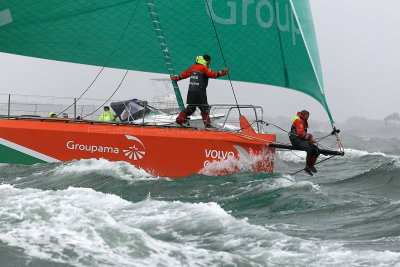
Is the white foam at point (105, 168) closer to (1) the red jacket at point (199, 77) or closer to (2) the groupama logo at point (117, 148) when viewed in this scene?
(2) the groupama logo at point (117, 148)

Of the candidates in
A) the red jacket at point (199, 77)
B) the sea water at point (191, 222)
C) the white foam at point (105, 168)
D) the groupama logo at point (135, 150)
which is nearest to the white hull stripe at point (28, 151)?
the white foam at point (105, 168)

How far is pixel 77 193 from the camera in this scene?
6.15m

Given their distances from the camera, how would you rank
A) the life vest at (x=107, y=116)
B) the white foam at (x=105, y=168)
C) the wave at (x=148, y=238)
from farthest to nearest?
1. the life vest at (x=107, y=116)
2. the white foam at (x=105, y=168)
3. the wave at (x=148, y=238)

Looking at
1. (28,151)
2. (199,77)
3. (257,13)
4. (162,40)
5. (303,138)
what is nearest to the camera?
(303,138)

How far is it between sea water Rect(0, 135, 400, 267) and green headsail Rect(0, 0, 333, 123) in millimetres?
2163

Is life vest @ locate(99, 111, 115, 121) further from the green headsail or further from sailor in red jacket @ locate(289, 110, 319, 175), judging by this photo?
sailor in red jacket @ locate(289, 110, 319, 175)

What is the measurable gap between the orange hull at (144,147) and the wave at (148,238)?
2.14m

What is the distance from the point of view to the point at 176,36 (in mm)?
9422

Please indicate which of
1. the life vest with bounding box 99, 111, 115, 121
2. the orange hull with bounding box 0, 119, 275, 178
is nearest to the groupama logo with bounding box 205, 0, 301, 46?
the orange hull with bounding box 0, 119, 275, 178

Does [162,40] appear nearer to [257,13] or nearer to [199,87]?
[199,87]

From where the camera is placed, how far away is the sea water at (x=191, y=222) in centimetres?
430

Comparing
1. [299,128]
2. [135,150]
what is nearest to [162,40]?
[135,150]

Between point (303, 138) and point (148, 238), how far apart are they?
388 cm

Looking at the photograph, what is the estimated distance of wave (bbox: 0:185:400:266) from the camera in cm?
425
